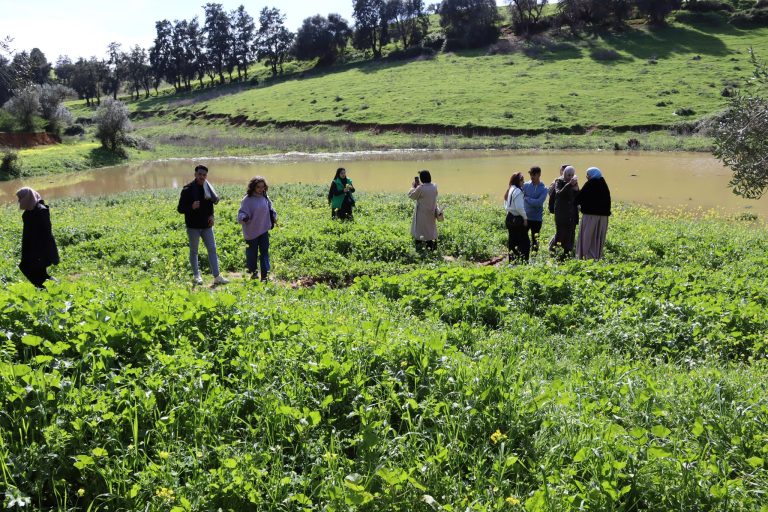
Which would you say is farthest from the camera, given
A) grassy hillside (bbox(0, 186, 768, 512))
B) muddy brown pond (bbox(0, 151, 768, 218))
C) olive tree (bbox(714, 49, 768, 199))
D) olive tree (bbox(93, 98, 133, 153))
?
olive tree (bbox(93, 98, 133, 153))

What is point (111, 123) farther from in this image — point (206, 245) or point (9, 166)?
point (206, 245)

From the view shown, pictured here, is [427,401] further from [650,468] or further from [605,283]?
[605,283]

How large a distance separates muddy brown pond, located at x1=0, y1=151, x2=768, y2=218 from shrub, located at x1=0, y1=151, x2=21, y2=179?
5.67 ft

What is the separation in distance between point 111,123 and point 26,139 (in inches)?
394

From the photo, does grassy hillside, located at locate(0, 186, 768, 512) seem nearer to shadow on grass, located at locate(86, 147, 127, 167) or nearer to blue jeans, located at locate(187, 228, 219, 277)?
blue jeans, located at locate(187, 228, 219, 277)

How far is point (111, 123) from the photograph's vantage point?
5084cm

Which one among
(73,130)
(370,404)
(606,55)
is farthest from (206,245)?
(606,55)

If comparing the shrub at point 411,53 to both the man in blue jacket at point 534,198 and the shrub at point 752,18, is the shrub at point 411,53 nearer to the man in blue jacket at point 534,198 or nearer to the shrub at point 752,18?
the shrub at point 752,18

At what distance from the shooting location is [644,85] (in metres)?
64.1

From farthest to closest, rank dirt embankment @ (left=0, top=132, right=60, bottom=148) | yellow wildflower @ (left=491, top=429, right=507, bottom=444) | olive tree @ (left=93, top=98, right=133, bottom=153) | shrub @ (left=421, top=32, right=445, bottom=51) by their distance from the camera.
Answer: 1. shrub @ (left=421, top=32, right=445, bottom=51)
2. dirt embankment @ (left=0, top=132, right=60, bottom=148)
3. olive tree @ (left=93, top=98, right=133, bottom=153)
4. yellow wildflower @ (left=491, top=429, right=507, bottom=444)

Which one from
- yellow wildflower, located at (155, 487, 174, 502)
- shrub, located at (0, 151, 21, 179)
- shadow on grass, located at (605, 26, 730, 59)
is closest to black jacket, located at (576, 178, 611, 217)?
yellow wildflower, located at (155, 487, 174, 502)

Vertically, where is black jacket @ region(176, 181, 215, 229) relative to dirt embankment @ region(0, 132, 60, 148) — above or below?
below

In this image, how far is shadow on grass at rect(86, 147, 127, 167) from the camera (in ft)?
159

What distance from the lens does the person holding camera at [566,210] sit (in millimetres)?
11766
